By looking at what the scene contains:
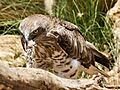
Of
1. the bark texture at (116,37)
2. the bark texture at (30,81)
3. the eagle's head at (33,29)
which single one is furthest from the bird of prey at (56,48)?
the bark texture at (30,81)

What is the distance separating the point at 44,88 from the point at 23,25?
103 cm

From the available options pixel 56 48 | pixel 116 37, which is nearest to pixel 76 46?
pixel 56 48

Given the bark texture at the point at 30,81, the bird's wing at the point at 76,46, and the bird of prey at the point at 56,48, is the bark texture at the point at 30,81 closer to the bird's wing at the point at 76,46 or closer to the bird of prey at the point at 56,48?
the bird of prey at the point at 56,48

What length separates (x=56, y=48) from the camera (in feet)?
15.1

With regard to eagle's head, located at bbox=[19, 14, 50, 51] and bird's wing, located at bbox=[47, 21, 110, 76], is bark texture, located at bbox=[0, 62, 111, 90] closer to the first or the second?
eagle's head, located at bbox=[19, 14, 50, 51]

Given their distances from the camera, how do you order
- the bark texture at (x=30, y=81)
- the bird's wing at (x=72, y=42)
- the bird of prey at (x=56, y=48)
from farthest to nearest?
the bird's wing at (x=72, y=42)
the bird of prey at (x=56, y=48)
the bark texture at (x=30, y=81)

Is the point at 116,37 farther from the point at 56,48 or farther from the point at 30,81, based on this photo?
the point at 30,81

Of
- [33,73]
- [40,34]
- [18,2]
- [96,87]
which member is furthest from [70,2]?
[33,73]

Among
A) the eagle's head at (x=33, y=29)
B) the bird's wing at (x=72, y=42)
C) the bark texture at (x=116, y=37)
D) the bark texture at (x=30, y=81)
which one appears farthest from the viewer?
the bark texture at (x=116, y=37)

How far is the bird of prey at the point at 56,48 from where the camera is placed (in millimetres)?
4434

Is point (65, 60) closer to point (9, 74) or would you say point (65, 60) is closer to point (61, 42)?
point (61, 42)

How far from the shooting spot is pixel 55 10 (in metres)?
6.84

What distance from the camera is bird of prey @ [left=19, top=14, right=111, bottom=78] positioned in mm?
4434

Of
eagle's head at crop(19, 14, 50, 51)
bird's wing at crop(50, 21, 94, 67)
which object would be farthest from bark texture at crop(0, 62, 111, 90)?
bird's wing at crop(50, 21, 94, 67)
